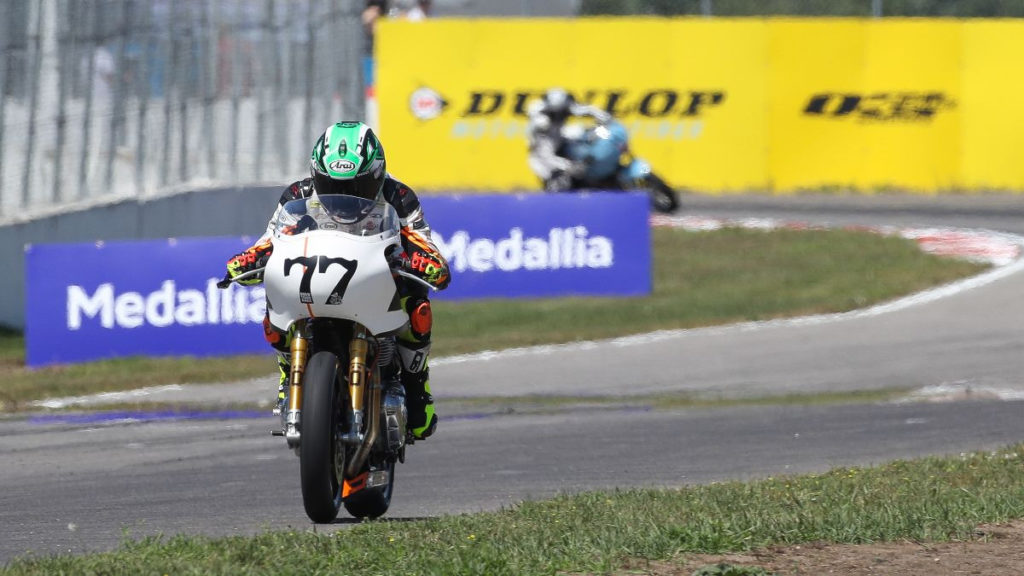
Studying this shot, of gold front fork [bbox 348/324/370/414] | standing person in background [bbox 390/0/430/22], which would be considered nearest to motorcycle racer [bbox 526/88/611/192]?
standing person in background [bbox 390/0/430/22]

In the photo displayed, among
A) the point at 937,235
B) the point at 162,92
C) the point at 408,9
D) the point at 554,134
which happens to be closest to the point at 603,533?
the point at 162,92

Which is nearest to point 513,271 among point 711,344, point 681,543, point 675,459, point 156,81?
point 711,344

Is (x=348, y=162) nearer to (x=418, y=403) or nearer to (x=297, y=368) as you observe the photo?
(x=297, y=368)

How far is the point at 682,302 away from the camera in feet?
56.7

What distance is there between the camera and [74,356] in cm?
1432

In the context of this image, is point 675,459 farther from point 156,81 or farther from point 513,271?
point 156,81

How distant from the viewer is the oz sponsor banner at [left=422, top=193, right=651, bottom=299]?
56.7 ft

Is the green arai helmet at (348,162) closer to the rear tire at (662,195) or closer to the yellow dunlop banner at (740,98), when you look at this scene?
the rear tire at (662,195)

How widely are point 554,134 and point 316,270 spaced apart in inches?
631

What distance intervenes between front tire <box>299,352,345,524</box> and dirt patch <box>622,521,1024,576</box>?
147cm

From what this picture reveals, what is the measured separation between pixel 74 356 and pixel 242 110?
713 cm

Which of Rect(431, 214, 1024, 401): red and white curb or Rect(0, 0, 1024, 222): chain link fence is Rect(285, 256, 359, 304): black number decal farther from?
Rect(0, 0, 1024, 222): chain link fence

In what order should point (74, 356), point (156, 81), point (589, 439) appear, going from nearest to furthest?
1. point (589, 439)
2. point (74, 356)
3. point (156, 81)

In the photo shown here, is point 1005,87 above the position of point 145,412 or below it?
above
